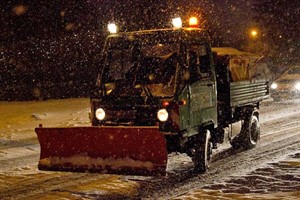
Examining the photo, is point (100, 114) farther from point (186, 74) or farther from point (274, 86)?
point (274, 86)

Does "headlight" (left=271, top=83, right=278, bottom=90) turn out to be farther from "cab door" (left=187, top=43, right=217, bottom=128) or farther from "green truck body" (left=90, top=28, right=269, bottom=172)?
"cab door" (left=187, top=43, right=217, bottom=128)

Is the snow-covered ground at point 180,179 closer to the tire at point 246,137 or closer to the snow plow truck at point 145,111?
the tire at point 246,137

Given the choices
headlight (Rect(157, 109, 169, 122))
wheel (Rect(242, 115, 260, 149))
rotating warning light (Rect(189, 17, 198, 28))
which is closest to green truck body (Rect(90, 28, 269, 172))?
headlight (Rect(157, 109, 169, 122))

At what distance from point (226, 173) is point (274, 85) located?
48.7 feet

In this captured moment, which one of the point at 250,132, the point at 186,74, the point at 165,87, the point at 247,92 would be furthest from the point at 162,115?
the point at 250,132

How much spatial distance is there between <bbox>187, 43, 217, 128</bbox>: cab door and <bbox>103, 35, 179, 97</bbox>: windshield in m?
0.31

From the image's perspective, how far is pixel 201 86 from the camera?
784cm

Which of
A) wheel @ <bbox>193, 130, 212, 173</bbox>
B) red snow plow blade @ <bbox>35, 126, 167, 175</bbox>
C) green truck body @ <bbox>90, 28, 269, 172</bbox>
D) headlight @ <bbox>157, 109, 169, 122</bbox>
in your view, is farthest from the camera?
wheel @ <bbox>193, 130, 212, 173</bbox>

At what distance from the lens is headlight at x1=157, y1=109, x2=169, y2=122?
707 cm

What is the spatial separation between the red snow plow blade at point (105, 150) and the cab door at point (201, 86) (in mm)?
1055

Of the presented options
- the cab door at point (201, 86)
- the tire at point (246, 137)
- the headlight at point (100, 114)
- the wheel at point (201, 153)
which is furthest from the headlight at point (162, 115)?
the tire at point (246, 137)

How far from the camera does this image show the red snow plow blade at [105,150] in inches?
262

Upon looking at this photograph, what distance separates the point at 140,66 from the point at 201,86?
1.06m

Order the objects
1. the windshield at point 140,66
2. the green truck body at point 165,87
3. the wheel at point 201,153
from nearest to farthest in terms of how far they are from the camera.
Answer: the green truck body at point 165,87, the windshield at point 140,66, the wheel at point 201,153
